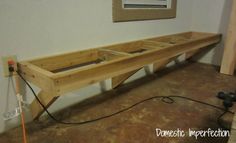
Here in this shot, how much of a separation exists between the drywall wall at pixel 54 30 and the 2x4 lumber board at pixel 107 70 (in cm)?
50

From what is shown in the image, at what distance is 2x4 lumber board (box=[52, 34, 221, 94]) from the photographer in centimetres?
124

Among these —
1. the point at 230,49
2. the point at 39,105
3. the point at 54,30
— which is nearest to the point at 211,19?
the point at 230,49

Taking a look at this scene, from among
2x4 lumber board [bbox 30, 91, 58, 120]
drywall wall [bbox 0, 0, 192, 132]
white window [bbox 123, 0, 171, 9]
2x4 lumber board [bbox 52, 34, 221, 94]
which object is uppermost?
white window [bbox 123, 0, 171, 9]

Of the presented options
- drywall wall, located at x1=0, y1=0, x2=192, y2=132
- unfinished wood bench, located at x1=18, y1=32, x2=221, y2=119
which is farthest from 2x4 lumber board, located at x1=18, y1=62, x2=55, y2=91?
drywall wall, located at x1=0, y1=0, x2=192, y2=132

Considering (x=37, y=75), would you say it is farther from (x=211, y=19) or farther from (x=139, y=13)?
(x=211, y=19)

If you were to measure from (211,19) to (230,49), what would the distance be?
0.67 meters

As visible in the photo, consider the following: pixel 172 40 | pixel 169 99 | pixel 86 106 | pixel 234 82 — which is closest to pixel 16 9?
pixel 86 106

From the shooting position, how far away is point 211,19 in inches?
128

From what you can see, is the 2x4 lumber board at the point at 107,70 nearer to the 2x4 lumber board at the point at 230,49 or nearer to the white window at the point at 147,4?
the white window at the point at 147,4

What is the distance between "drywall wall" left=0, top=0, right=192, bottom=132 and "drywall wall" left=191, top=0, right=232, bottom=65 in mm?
1533

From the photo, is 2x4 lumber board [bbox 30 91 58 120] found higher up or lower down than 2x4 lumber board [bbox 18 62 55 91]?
lower down

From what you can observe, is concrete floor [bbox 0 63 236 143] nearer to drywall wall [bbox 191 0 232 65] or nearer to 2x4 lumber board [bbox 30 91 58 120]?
2x4 lumber board [bbox 30 91 58 120]

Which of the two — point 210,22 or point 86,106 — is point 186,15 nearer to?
point 210,22

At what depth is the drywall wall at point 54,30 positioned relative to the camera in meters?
1.45
